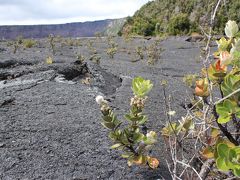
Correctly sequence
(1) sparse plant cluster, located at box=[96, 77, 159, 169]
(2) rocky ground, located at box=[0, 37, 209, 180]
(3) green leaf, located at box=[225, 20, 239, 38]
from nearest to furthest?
(3) green leaf, located at box=[225, 20, 239, 38], (1) sparse plant cluster, located at box=[96, 77, 159, 169], (2) rocky ground, located at box=[0, 37, 209, 180]

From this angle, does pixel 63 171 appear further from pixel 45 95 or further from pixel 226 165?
pixel 45 95

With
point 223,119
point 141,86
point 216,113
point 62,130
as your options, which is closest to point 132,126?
point 141,86

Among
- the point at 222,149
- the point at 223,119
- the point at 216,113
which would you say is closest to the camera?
the point at 222,149

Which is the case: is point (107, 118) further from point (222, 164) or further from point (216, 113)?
point (222, 164)

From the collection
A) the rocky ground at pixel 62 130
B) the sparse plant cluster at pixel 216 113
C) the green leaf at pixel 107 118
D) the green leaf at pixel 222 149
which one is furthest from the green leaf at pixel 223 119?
the rocky ground at pixel 62 130

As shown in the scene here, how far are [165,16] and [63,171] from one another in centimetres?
3049

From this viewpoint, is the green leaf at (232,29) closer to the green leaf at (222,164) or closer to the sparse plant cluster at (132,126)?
the sparse plant cluster at (132,126)

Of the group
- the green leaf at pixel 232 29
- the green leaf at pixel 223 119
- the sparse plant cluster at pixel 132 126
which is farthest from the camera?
the sparse plant cluster at pixel 132 126

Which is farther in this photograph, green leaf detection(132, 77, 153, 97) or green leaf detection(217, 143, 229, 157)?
green leaf detection(132, 77, 153, 97)

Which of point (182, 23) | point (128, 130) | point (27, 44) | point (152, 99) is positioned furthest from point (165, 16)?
point (128, 130)

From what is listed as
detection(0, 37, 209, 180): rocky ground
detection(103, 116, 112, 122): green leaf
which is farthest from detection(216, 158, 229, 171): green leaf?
detection(0, 37, 209, 180): rocky ground

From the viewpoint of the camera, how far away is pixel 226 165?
34.7 inches

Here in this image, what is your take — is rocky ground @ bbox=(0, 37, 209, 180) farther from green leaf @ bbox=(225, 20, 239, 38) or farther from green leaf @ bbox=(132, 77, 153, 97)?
green leaf @ bbox=(225, 20, 239, 38)

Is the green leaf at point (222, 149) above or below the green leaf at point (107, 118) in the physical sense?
above
